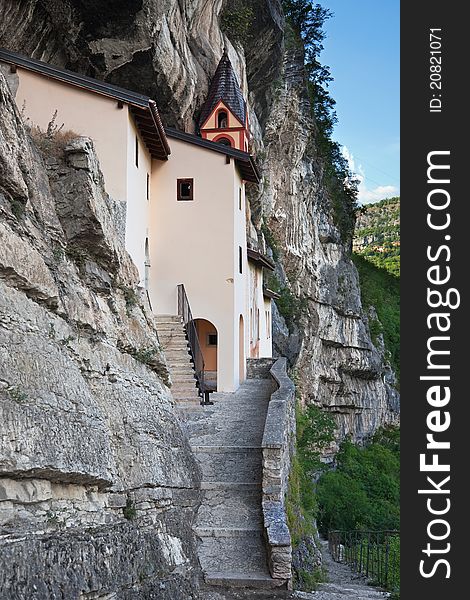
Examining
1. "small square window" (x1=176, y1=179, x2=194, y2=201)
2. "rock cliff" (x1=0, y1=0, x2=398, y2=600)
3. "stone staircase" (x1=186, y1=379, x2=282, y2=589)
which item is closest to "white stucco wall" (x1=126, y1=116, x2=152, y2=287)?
"small square window" (x1=176, y1=179, x2=194, y2=201)

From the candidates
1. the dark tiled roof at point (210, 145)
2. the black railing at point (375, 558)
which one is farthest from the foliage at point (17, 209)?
the dark tiled roof at point (210, 145)

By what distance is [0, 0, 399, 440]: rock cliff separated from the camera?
15398 mm

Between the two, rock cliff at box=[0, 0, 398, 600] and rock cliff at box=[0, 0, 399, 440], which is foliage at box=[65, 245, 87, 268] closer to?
rock cliff at box=[0, 0, 398, 600]

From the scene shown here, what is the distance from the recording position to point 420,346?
592 cm

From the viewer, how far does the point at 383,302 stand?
51.8 meters

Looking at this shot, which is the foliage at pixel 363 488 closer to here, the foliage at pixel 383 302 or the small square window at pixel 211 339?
the foliage at pixel 383 302

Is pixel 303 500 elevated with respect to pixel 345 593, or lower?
lower

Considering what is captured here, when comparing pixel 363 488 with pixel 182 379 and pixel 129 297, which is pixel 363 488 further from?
pixel 129 297

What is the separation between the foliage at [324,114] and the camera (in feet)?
131

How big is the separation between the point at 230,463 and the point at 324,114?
35.3 meters

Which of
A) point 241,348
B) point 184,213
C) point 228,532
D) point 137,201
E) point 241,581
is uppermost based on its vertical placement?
point 184,213

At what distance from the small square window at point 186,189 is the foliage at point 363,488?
14.0m

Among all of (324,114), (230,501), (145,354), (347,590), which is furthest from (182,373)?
(324,114)

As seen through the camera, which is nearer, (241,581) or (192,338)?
(241,581)
